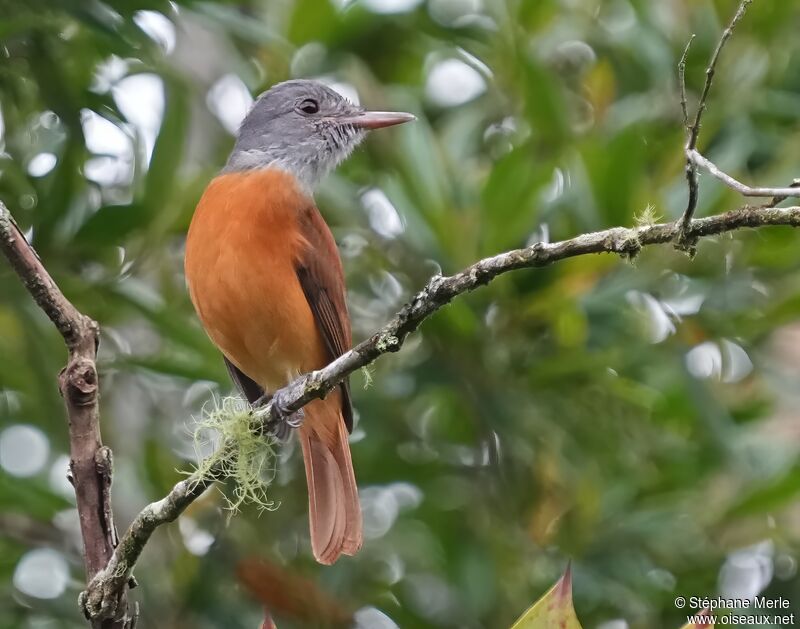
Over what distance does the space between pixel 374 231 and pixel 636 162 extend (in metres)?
1.10

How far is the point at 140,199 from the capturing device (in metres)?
4.23

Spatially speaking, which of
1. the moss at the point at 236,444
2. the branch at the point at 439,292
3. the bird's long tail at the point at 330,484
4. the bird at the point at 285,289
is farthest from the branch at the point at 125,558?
the bird's long tail at the point at 330,484

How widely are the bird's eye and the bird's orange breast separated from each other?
27.2 inches

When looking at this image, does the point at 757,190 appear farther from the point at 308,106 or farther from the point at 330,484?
the point at 308,106

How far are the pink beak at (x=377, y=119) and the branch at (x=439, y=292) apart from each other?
1.72 meters

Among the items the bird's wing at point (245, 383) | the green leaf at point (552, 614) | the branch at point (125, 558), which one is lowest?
the bird's wing at point (245, 383)

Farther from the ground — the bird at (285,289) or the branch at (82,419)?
the branch at (82,419)

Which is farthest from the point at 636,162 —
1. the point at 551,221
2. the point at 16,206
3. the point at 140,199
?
the point at 16,206

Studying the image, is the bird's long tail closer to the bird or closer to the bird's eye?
the bird

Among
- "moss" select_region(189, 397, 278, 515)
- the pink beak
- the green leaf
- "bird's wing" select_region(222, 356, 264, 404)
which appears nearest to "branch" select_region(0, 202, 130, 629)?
"moss" select_region(189, 397, 278, 515)

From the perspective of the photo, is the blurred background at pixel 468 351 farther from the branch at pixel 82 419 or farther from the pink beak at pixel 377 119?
the branch at pixel 82 419

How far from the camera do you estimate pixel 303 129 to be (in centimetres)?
462

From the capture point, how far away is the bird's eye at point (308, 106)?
470 cm

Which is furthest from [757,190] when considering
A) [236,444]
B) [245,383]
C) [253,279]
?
[245,383]
